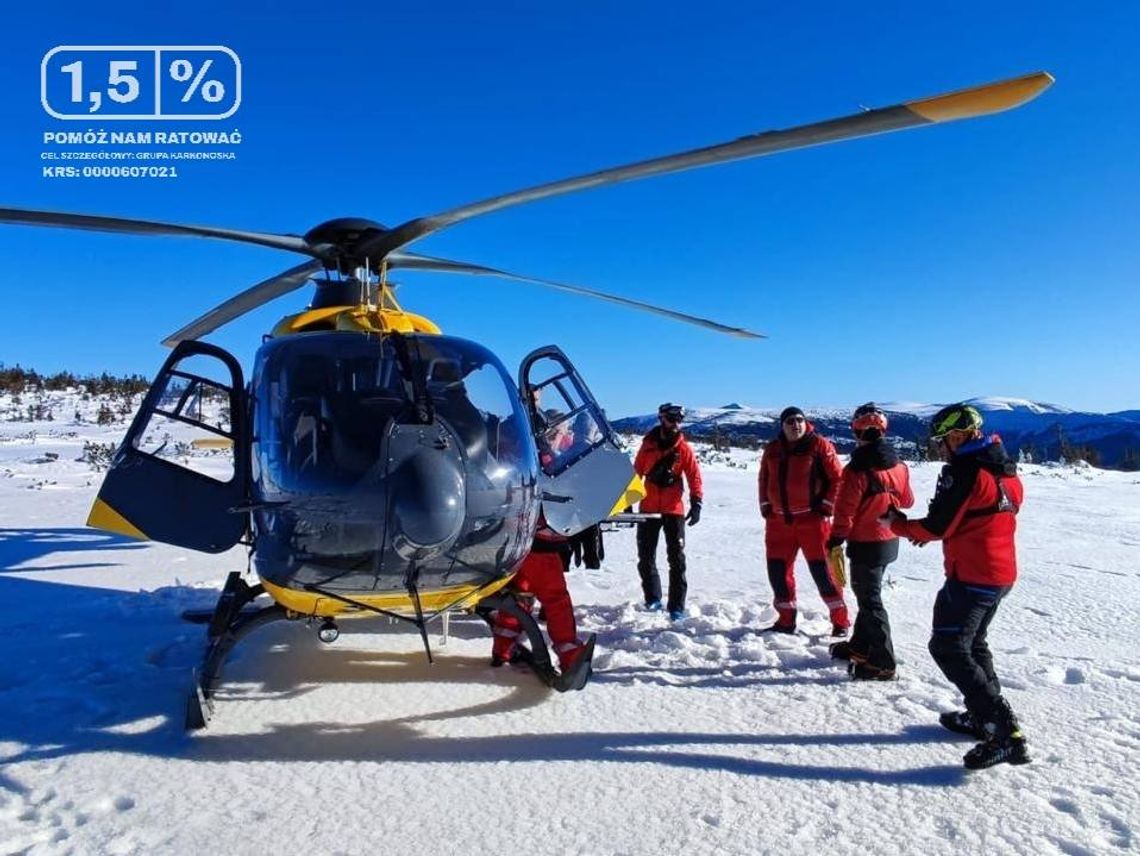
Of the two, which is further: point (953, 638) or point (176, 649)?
point (176, 649)

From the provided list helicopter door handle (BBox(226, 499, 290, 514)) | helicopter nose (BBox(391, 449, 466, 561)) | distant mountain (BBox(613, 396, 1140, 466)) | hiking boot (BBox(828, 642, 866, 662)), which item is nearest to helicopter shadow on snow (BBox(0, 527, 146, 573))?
helicopter door handle (BBox(226, 499, 290, 514))

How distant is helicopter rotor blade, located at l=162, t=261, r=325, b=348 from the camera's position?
5415 mm

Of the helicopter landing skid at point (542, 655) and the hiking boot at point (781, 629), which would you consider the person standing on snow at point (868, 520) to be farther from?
the helicopter landing skid at point (542, 655)

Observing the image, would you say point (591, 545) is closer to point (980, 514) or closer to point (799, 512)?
point (799, 512)

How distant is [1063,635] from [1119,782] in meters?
2.41

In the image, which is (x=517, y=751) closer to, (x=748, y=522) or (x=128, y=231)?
(x=128, y=231)

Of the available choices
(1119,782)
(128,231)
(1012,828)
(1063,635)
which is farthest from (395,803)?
(1063,635)

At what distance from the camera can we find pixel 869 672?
175 inches

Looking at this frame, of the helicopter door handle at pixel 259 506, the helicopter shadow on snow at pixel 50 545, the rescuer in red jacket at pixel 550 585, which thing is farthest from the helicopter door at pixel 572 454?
the helicopter shadow on snow at pixel 50 545

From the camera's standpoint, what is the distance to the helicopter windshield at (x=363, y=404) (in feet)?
11.0

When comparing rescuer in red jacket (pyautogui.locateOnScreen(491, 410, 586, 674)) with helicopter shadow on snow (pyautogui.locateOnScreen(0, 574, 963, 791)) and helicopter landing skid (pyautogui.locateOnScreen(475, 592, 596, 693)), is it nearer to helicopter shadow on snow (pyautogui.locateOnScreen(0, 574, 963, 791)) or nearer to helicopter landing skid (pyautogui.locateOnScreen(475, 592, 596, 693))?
helicopter landing skid (pyautogui.locateOnScreen(475, 592, 596, 693))

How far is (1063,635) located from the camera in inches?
207

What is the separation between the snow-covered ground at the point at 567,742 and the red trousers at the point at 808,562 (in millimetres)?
275

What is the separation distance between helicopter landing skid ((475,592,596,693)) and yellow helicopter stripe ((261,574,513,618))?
399 mm
